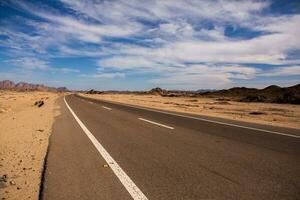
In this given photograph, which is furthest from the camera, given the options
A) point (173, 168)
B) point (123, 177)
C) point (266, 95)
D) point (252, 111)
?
point (266, 95)

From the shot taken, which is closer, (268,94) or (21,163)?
(21,163)

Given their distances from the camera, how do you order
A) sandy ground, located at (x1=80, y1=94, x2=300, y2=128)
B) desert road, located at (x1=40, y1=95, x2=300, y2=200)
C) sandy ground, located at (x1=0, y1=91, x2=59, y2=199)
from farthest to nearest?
sandy ground, located at (x1=80, y1=94, x2=300, y2=128) → sandy ground, located at (x1=0, y1=91, x2=59, y2=199) → desert road, located at (x1=40, y1=95, x2=300, y2=200)

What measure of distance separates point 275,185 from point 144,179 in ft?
6.84

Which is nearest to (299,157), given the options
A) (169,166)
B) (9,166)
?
(169,166)

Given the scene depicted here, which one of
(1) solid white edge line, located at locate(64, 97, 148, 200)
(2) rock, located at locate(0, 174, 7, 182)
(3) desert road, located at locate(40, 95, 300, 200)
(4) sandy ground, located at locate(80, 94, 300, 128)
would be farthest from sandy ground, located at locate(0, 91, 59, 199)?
(4) sandy ground, located at locate(80, 94, 300, 128)

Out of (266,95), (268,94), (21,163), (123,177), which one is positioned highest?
(268,94)

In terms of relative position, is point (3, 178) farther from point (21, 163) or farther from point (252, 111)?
point (252, 111)

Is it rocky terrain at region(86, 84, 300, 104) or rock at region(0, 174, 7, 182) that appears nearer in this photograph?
rock at region(0, 174, 7, 182)

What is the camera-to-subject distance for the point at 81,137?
9.85 metres

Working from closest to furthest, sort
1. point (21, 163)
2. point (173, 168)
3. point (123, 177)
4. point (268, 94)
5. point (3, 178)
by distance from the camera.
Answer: point (123, 177) → point (3, 178) → point (173, 168) → point (21, 163) → point (268, 94)

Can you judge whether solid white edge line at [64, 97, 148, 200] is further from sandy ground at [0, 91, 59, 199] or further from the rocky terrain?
the rocky terrain

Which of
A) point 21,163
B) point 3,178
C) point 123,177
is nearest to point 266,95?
point 21,163

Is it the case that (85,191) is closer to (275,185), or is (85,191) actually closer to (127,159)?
(127,159)

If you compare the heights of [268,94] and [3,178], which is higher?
[268,94]
